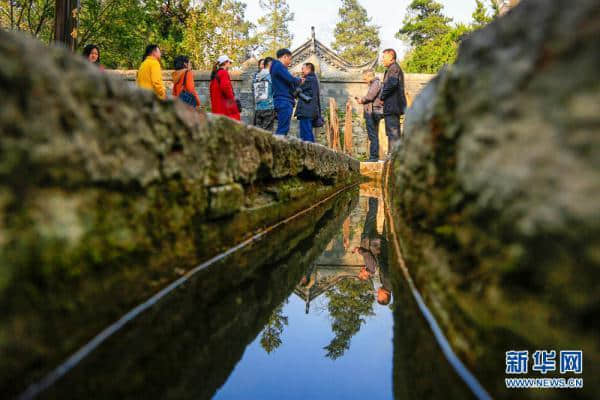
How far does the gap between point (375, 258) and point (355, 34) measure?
4641 centimetres

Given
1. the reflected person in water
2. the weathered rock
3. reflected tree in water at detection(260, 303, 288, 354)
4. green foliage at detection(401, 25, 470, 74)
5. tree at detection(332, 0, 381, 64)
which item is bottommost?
reflected tree in water at detection(260, 303, 288, 354)

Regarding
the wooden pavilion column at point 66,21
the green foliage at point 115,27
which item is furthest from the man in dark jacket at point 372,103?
the green foliage at point 115,27

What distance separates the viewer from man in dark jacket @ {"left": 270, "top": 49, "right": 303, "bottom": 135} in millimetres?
4562

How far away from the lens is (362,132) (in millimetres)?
12906

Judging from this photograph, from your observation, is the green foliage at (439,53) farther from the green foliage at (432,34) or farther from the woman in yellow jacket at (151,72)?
the woman in yellow jacket at (151,72)

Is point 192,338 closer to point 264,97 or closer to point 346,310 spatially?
point 346,310

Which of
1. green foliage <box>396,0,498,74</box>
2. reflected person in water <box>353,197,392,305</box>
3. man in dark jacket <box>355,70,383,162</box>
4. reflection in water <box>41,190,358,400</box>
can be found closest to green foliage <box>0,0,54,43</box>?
man in dark jacket <box>355,70,383,162</box>

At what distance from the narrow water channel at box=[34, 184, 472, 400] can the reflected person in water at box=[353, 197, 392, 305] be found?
0.5 inches

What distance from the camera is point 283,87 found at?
474cm

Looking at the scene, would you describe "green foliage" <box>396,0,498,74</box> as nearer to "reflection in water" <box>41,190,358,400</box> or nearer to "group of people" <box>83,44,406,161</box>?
"group of people" <box>83,44,406,161</box>

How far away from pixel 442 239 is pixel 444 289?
0.13m

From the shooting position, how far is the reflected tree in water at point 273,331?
3.56 ft

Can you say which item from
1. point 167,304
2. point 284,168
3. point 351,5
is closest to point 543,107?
point 167,304

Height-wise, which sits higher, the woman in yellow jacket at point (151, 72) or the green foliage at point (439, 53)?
the green foliage at point (439, 53)
